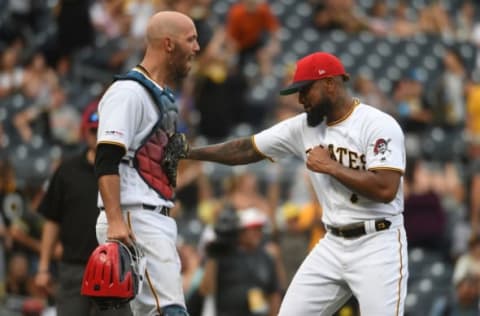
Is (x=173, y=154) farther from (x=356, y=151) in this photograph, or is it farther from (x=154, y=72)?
(x=356, y=151)

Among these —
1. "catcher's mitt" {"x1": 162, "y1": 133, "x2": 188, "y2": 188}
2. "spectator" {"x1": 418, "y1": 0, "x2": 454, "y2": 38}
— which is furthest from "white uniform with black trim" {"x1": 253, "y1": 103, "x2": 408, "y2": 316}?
"spectator" {"x1": 418, "y1": 0, "x2": 454, "y2": 38}

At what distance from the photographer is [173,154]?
6785 millimetres

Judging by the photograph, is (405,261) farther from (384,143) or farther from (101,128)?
(101,128)

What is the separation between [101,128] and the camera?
6.43 metres

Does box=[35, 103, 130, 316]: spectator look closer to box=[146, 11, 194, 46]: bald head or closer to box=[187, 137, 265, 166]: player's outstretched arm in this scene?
box=[187, 137, 265, 166]: player's outstretched arm

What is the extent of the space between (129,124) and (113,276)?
78 cm

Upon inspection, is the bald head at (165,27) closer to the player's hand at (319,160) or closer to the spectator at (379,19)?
the player's hand at (319,160)

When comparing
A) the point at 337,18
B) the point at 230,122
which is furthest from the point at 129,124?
the point at 337,18

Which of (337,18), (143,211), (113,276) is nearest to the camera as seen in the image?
(113,276)

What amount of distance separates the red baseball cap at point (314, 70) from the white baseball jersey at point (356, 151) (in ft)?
0.93

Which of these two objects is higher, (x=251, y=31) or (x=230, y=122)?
(x=251, y=31)

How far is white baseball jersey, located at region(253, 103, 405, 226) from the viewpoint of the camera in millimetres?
7246

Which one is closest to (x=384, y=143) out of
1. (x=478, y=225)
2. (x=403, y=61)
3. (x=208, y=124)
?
(x=478, y=225)

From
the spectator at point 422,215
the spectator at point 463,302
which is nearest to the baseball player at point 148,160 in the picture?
the spectator at point 463,302
